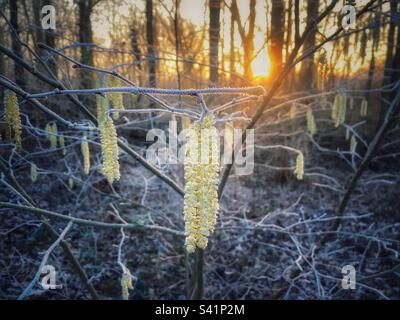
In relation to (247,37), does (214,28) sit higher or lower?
higher

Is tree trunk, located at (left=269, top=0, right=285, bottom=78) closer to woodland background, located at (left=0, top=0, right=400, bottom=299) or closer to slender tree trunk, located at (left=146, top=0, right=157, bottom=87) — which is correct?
woodland background, located at (left=0, top=0, right=400, bottom=299)

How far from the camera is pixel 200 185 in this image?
0.74m

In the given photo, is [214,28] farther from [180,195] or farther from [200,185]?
[200,185]

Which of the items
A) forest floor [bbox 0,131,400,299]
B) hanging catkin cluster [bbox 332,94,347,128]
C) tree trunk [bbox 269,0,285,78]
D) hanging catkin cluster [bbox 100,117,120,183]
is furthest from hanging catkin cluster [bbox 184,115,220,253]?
tree trunk [bbox 269,0,285,78]

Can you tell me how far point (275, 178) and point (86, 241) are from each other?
461cm

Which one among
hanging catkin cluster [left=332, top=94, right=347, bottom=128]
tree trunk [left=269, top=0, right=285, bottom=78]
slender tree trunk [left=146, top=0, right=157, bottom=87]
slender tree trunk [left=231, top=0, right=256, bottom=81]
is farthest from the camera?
tree trunk [left=269, top=0, right=285, bottom=78]

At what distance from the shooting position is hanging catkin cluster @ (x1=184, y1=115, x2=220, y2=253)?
0.73m

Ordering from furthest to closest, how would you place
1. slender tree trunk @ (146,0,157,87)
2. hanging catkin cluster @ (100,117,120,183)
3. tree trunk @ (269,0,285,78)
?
tree trunk @ (269,0,285,78)
slender tree trunk @ (146,0,157,87)
hanging catkin cluster @ (100,117,120,183)

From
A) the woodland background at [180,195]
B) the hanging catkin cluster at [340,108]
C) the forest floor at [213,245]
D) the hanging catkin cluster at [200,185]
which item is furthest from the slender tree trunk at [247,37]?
the hanging catkin cluster at [200,185]

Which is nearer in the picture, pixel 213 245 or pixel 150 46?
pixel 150 46

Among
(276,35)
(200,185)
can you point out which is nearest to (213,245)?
(276,35)

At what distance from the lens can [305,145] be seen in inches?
276
